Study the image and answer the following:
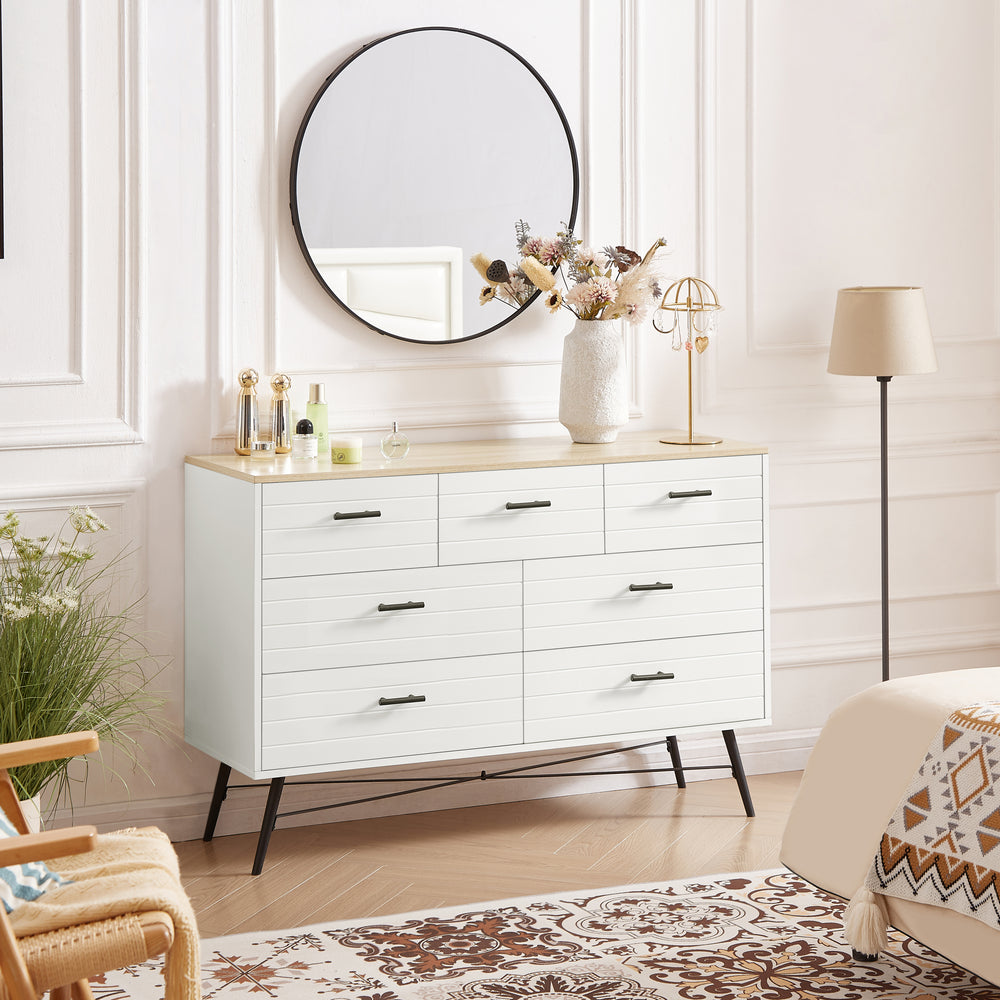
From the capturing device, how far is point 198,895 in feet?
11.4

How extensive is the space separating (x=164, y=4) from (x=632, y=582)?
188 cm

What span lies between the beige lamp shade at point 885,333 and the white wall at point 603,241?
26 cm

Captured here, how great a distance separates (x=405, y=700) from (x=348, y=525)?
45 centimetres

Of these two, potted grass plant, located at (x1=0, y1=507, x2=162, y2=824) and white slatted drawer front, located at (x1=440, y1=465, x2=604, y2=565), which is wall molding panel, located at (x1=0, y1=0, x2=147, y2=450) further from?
white slatted drawer front, located at (x1=440, y1=465, x2=604, y2=565)

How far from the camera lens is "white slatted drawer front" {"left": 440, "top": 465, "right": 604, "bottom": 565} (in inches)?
143

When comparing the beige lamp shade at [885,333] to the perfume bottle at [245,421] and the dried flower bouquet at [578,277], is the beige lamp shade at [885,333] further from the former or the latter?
the perfume bottle at [245,421]

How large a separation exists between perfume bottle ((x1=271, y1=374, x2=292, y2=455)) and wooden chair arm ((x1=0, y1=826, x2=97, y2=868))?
174cm

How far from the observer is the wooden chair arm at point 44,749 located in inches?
97.8

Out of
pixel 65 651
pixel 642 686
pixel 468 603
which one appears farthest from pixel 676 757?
pixel 65 651

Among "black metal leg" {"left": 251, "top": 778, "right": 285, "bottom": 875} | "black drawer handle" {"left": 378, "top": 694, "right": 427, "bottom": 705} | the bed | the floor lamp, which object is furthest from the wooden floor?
the floor lamp

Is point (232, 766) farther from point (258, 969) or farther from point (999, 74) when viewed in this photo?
point (999, 74)

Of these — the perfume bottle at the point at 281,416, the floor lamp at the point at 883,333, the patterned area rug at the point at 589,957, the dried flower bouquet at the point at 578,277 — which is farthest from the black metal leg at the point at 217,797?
the floor lamp at the point at 883,333

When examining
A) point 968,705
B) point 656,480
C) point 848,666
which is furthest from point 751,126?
point 968,705

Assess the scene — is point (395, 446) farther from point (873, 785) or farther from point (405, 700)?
point (873, 785)
